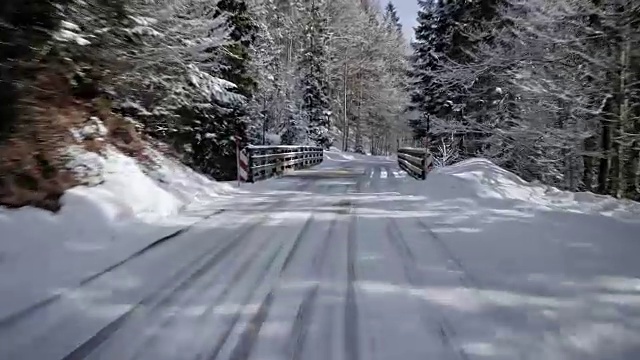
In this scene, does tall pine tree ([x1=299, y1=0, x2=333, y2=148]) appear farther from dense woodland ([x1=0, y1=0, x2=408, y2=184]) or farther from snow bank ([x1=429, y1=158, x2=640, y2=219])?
snow bank ([x1=429, y1=158, x2=640, y2=219])

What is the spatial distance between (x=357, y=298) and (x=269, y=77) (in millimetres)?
26708

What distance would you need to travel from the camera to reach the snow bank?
10211 millimetres

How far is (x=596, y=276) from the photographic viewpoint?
5234 millimetres

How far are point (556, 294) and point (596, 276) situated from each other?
0.81m

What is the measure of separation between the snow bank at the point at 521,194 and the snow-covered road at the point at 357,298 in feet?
6.95

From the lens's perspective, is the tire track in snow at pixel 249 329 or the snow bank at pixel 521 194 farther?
the snow bank at pixel 521 194

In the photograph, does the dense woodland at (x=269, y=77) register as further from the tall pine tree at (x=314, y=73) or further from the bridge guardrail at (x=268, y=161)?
the tall pine tree at (x=314, y=73)

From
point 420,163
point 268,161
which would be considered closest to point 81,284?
point 420,163

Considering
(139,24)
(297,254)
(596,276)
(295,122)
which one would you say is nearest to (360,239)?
(297,254)

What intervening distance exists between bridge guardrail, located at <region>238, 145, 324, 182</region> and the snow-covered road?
7823mm

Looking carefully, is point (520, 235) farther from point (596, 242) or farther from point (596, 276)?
point (596, 276)

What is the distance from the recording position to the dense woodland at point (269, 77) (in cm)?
752

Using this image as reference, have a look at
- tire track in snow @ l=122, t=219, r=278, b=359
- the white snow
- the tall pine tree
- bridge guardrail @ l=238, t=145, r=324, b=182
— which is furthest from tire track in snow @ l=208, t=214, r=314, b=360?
the tall pine tree

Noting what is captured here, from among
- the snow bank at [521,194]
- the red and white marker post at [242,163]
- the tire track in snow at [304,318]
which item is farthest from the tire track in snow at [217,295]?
the red and white marker post at [242,163]
